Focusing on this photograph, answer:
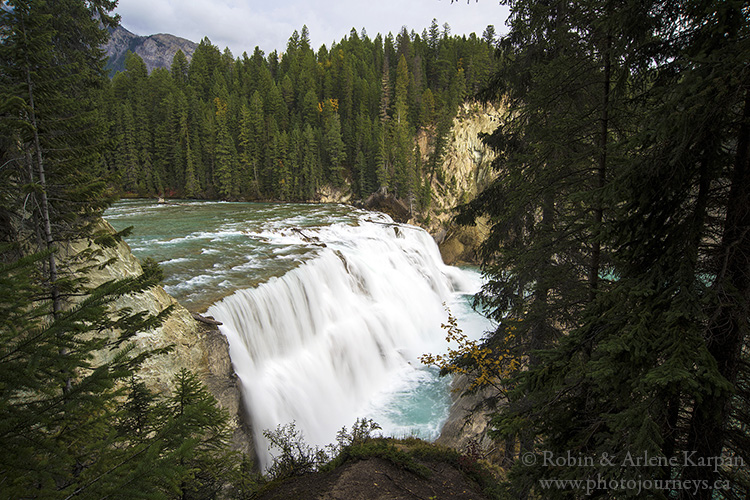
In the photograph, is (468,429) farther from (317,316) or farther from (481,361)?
(317,316)

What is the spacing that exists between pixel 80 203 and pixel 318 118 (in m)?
56.4

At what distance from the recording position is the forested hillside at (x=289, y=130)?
150 feet

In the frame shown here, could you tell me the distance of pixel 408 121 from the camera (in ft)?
174

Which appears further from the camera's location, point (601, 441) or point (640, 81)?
point (640, 81)

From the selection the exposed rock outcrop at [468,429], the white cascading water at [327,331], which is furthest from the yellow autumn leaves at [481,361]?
the white cascading water at [327,331]

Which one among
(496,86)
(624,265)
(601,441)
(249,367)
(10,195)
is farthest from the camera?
(249,367)

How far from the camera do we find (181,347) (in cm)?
805

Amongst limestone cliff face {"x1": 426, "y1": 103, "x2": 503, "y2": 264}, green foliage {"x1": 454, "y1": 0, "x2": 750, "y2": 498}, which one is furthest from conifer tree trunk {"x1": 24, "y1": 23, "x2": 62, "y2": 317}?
limestone cliff face {"x1": 426, "y1": 103, "x2": 503, "y2": 264}

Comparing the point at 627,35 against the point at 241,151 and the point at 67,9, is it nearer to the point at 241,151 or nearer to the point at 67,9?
the point at 67,9

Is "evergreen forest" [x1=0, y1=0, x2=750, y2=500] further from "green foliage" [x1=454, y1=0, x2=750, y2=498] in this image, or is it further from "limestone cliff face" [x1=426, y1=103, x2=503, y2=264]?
"limestone cliff face" [x1=426, y1=103, x2=503, y2=264]

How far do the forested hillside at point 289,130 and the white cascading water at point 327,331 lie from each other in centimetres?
2276

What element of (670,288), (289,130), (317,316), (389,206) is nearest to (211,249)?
(317,316)

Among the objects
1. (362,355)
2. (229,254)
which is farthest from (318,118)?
(362,355)

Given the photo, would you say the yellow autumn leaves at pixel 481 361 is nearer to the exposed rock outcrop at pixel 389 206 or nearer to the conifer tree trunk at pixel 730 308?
the conifer tree trunk at pixel 730 308
